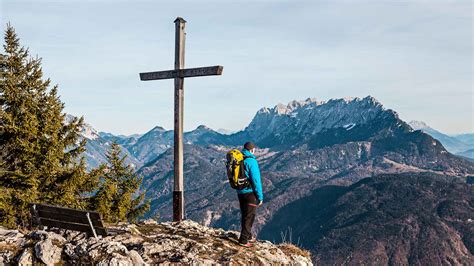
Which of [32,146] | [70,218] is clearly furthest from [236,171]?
[32,146]

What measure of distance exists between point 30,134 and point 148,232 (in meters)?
14.7

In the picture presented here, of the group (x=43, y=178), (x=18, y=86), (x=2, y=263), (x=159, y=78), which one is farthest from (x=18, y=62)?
(x=2, y=263)

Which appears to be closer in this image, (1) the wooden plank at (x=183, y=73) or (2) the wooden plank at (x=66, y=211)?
(2) the wooden plank at (x=66, y=211)

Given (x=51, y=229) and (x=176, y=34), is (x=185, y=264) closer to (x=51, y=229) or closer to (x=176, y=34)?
(x=51, y=229)

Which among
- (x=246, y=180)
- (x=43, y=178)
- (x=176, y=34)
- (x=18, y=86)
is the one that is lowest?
(x=43, y=178)

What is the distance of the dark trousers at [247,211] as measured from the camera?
15625 mm

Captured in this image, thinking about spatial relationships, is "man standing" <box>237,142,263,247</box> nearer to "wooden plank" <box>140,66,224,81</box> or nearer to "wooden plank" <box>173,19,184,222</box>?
"wooden plank" <box>140,66,224,81</box>

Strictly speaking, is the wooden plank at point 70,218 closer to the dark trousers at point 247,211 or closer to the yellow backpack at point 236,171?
the yellow backpack at point 236,171

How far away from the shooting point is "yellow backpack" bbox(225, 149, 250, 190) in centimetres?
1528

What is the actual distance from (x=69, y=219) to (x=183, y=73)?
7.37m

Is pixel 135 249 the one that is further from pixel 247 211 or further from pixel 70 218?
pixel 247 211

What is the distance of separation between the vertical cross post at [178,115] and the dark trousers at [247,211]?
3.79 m

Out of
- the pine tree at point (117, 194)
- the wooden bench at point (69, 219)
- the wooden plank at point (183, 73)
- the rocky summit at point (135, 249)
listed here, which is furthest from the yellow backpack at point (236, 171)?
the pine tree at point (117, 194)

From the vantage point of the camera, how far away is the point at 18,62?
30656 millimetres
